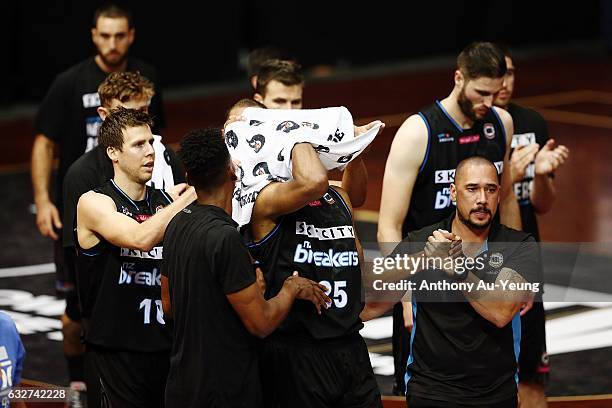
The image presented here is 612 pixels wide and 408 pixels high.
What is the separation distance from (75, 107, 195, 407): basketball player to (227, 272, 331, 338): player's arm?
1.04 meters

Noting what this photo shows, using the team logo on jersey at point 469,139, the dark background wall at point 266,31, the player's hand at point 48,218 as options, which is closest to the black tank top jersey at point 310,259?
the team logo on jersey at point 469,139

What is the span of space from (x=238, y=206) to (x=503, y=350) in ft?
5.07

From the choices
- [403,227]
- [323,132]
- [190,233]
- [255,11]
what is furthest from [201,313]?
[255,11]

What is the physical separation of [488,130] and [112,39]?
10.3ft

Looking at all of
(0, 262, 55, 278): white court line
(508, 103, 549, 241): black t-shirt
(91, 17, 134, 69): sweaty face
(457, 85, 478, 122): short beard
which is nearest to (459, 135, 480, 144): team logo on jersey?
(457, 85, 478, 122): short beard

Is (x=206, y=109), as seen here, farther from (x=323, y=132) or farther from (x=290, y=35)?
(x=323, y=132)

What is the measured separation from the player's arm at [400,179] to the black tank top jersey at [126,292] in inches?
52.6

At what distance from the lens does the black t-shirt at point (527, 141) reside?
8086 millimetres

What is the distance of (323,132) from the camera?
573cm

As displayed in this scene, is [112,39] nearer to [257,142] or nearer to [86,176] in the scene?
[86,176]

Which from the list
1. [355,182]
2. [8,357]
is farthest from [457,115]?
[8,357]

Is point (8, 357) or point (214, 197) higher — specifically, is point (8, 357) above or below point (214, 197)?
below

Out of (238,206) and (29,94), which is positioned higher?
(29,94)

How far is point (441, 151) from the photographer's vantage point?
729 cm
